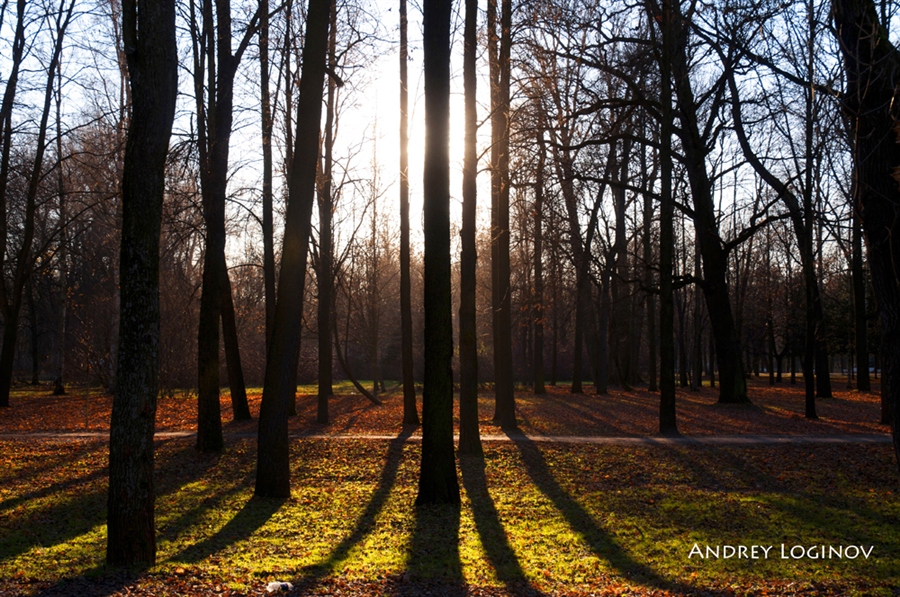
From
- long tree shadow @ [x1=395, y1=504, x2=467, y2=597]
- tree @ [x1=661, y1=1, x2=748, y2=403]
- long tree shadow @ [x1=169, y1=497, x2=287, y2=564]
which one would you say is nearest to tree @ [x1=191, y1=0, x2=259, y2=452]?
long tree shadow @ [x1=169, y1=497, x2=287, y2=564]

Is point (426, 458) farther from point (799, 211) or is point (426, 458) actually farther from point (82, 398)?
point (82, 398)

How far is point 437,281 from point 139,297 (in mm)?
3796

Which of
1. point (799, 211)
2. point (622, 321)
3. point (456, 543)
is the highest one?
point (799, 211)

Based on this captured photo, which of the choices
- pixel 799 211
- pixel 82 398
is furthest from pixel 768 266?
pixel 82 398

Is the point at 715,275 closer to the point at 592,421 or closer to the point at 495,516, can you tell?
the point at 592,421

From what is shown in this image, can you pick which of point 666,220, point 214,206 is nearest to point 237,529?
point 214,206

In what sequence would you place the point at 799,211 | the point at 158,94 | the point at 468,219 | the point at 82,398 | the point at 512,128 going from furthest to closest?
the point at 82,398
the point at 799,211
the point at 512,128
the point at 468,219
the point at 158,94

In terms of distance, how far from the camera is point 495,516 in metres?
8.45

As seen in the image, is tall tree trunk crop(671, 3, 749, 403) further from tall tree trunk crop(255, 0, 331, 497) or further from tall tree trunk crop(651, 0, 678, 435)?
tall tree trunk crop(255, 0, 331, 497)

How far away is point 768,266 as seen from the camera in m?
42.3

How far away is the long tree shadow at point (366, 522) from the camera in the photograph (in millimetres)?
5891

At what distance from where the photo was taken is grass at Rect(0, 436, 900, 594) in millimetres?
6145

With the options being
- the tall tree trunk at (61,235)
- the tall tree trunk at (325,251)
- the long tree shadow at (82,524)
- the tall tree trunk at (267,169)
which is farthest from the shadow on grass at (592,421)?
the tall tree trunk at (61,235)

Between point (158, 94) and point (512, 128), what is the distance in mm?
8106
